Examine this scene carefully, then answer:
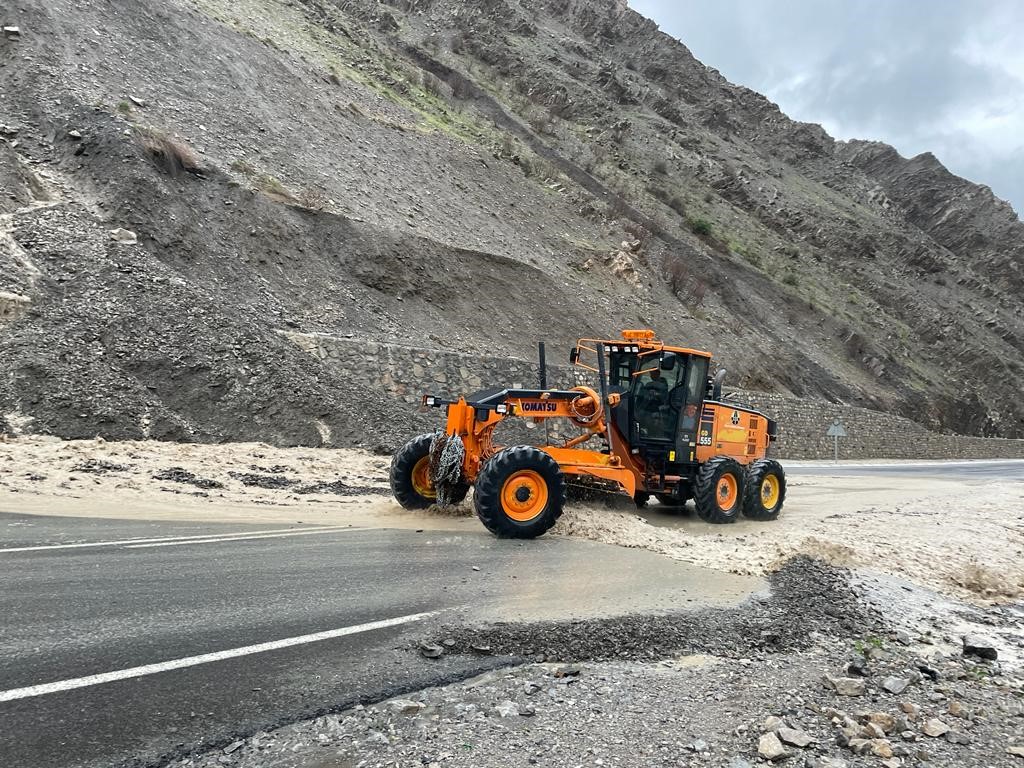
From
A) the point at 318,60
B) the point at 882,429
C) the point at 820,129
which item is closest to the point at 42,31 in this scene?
the point at 318,60

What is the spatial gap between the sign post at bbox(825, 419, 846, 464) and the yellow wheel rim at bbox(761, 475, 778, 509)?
20.9m

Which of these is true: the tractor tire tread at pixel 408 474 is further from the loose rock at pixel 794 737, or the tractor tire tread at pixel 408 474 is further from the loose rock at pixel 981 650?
the loose rock at pixel 794 737

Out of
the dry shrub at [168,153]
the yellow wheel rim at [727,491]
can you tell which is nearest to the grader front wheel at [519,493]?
the yellow wheel rim at [727,491]

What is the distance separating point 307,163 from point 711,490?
20440mm

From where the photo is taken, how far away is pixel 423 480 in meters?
9.77

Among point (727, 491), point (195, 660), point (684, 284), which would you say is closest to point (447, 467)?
point (727, 491)

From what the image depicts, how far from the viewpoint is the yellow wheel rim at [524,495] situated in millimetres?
8219

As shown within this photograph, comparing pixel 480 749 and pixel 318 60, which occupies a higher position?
pixel 318 60

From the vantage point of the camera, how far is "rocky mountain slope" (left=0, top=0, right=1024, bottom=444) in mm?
14805

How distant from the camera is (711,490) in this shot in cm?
1077

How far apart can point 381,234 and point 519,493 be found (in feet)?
56.8

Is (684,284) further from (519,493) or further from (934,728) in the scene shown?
(934,728)

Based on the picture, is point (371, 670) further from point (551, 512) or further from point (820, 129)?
point (820, 129)

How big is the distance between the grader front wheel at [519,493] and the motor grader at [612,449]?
0.5 inches
